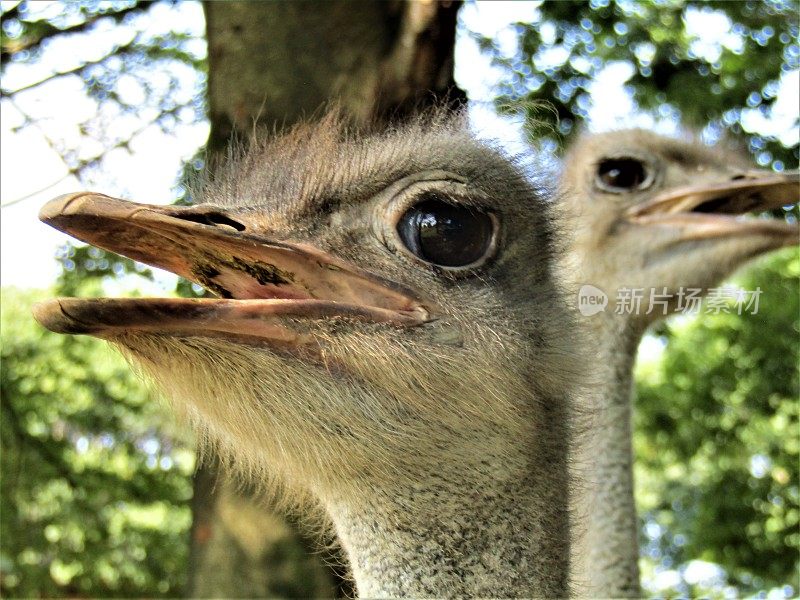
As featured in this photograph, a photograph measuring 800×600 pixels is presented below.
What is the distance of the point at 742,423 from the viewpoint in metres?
6.50

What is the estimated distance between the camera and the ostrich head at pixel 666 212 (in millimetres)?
3334

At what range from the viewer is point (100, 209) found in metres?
1.37

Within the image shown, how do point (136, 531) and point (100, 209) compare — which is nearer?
point (100, 209)

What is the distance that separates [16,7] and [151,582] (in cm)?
314

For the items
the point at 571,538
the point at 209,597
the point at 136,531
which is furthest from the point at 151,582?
the point at 571,538

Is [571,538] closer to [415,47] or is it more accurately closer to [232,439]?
[232,439]

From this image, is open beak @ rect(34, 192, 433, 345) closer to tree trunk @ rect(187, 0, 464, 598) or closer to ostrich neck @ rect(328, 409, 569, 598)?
ostrich neck @ rect(328, 409, 569, 598)

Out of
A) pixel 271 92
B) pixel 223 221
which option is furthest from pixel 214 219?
pixel 271 92

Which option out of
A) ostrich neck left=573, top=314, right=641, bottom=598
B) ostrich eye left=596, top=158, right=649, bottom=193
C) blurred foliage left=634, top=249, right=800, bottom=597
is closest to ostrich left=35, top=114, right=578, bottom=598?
ostrich neck left=573, top=314, right=641, bottom=598

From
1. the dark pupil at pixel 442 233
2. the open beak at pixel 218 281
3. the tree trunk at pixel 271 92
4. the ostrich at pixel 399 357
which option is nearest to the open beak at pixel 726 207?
the tree trunk at pixel 271 92

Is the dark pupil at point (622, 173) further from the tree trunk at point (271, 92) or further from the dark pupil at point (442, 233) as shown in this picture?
the dark pupil at point (442, 233)

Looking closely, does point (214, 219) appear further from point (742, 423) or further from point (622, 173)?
point (742, 423)

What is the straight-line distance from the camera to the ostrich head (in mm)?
3334

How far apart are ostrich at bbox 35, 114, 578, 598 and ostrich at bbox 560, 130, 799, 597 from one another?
1.23m
